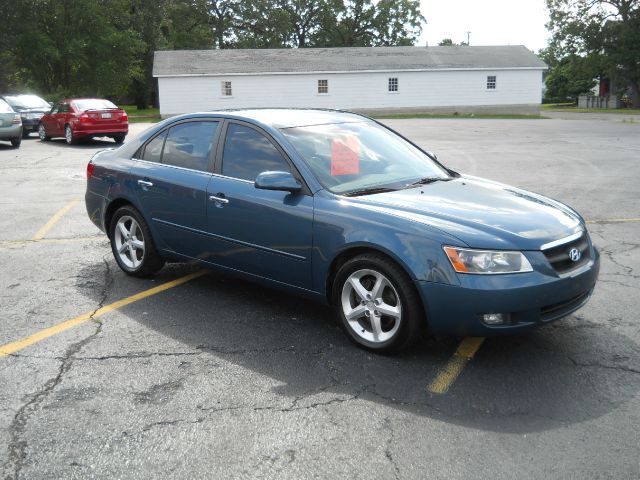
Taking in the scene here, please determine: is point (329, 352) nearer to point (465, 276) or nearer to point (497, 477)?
point (465, 276)

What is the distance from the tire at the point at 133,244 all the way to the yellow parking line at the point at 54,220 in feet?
7.21

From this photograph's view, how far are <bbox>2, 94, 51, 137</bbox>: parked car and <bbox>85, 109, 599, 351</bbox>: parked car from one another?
71.6 feet

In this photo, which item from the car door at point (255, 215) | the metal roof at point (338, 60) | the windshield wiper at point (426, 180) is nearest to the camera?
the car door at point (255, 215)

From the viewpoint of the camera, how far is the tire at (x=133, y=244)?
248 inches

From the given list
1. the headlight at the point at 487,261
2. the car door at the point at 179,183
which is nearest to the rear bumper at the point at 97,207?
the car door at the point at 179,183

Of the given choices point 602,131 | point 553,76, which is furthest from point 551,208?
point 553,76

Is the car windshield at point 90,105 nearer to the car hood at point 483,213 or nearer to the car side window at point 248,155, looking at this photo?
the car side window at point 248,155

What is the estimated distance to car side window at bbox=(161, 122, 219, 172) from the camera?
5801mm

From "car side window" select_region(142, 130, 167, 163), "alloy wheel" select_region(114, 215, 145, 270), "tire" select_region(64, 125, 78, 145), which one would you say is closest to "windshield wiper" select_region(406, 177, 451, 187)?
"car side window" select_region(142, 130, 167, 163)

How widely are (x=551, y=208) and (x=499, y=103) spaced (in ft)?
167

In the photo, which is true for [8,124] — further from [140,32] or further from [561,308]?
[140,32]

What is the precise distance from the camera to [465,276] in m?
4.14

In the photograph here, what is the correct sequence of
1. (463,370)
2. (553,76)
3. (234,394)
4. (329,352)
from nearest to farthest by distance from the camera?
(234,394), (463,370), (329,352), (553,76)

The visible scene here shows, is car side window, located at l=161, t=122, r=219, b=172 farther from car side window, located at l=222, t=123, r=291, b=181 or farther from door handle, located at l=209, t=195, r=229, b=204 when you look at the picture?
door handle, located at l=209, t=195, r=229, b=204
